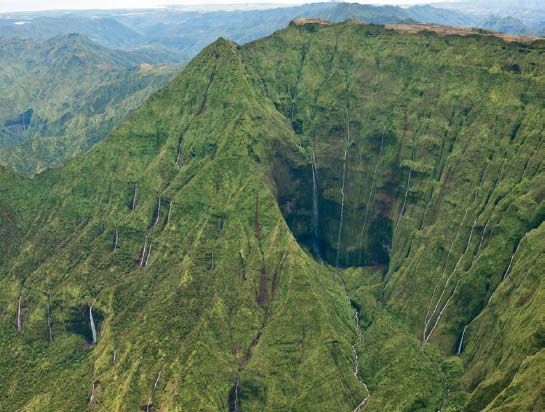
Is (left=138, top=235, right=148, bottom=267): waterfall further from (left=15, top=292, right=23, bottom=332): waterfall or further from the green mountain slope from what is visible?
(left=15, top=292, right=23, bottom=332): waterfall

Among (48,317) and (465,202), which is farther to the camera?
(48,317)

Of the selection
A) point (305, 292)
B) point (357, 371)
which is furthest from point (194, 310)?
point (357, 371)

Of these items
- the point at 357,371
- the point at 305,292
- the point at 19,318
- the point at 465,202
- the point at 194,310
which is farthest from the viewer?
the point at 19,318

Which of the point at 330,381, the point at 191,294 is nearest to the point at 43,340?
the point at 191,294

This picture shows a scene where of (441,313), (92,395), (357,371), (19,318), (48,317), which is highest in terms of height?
(441,313)

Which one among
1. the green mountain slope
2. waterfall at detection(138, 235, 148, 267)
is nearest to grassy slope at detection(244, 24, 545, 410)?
the green mountain slope

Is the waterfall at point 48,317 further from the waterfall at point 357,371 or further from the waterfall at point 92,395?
the waterfall at point 357,371

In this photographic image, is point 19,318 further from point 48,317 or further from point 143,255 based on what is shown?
point 143,255

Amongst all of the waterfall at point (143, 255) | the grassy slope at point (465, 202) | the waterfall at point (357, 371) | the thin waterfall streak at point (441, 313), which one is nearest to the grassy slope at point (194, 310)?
the waterfall at point (357, 371)

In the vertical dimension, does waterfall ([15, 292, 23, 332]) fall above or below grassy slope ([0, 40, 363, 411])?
below

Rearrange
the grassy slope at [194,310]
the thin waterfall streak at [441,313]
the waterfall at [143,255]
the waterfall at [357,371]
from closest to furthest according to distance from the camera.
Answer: the waterfall at [357,371], the grassy slope at [194,310], the thin waterfall streak at [441,313], the waterfall at [143,255]

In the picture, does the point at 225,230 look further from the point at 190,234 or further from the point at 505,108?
the point at 505,108
